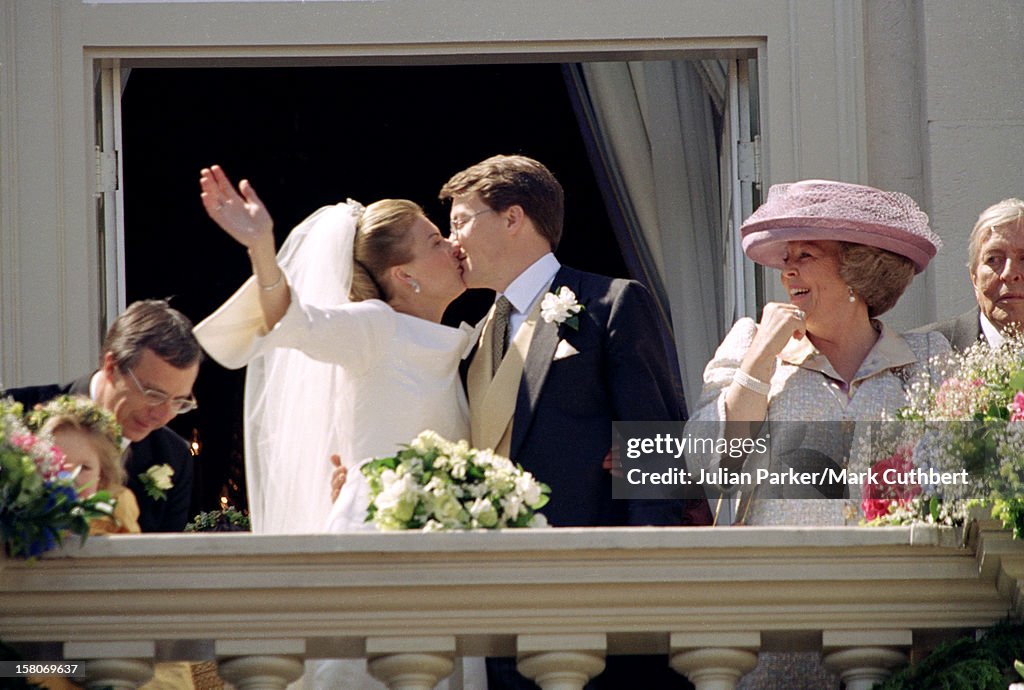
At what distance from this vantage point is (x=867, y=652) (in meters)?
4.48

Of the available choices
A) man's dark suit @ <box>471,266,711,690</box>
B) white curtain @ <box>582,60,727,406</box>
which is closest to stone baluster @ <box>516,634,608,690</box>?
man's dark suit @ <box>471,266,711,690</box>

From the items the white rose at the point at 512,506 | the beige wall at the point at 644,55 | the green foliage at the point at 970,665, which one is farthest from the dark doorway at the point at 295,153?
the green foliage at the point at 970,665

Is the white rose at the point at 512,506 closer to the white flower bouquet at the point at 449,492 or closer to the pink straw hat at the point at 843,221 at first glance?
the white flower bouquet at the point at 449,492

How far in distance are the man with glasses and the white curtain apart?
299 cm

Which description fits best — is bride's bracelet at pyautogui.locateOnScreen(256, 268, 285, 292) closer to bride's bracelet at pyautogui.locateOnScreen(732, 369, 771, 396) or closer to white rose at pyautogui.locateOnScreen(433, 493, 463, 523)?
white rose at pyautogui.locateOnScreen(433, 493, 463, 523)

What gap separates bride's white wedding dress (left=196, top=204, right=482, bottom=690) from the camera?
213 inches

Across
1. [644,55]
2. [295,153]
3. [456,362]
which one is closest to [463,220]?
[456,362]

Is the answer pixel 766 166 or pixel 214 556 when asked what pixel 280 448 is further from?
pixel 766 166

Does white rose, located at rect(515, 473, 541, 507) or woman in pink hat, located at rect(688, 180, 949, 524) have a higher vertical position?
woman in pink hat, located at rect(688, 180, 949, 524)

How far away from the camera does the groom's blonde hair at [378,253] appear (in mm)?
5852

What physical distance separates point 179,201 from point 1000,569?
22.2 ft

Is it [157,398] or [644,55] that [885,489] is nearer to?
[157,398]

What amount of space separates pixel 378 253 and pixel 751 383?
1.21 meters

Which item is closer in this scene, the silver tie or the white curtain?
the silver tie
